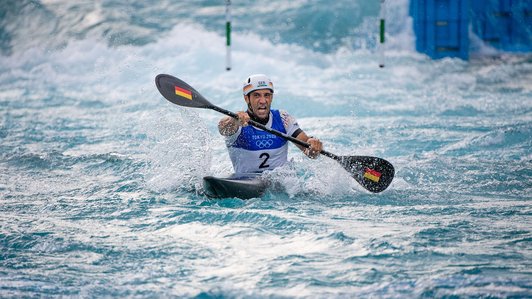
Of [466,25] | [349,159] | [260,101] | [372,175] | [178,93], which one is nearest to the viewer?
[260,101]

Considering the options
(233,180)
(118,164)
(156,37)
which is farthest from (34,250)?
(156,37)

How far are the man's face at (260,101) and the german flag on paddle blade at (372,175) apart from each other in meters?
1.05

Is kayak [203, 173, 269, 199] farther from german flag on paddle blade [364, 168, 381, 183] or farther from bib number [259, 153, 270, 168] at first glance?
german flag on paddle blade [364, 168, 381, 183]

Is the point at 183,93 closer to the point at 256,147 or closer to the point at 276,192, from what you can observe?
the point at 256,147

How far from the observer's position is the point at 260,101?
21.8 feet

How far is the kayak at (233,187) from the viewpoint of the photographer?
6.15 metres

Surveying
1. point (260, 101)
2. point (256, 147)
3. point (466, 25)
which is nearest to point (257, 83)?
point (260, 101)

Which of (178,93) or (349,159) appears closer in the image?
(349,159)

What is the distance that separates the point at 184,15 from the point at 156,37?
244 cm

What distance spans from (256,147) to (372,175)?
1.07 meters

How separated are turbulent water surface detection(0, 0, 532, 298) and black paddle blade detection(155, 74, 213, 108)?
464 mm

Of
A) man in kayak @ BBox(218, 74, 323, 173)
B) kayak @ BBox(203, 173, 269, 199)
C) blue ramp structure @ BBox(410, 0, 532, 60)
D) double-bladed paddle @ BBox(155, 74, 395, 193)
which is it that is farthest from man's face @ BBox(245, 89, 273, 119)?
blue ramp structure @ BBox(410, 0, 532, 60)

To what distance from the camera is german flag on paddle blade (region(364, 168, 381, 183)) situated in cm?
674

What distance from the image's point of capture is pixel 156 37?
19.7m
